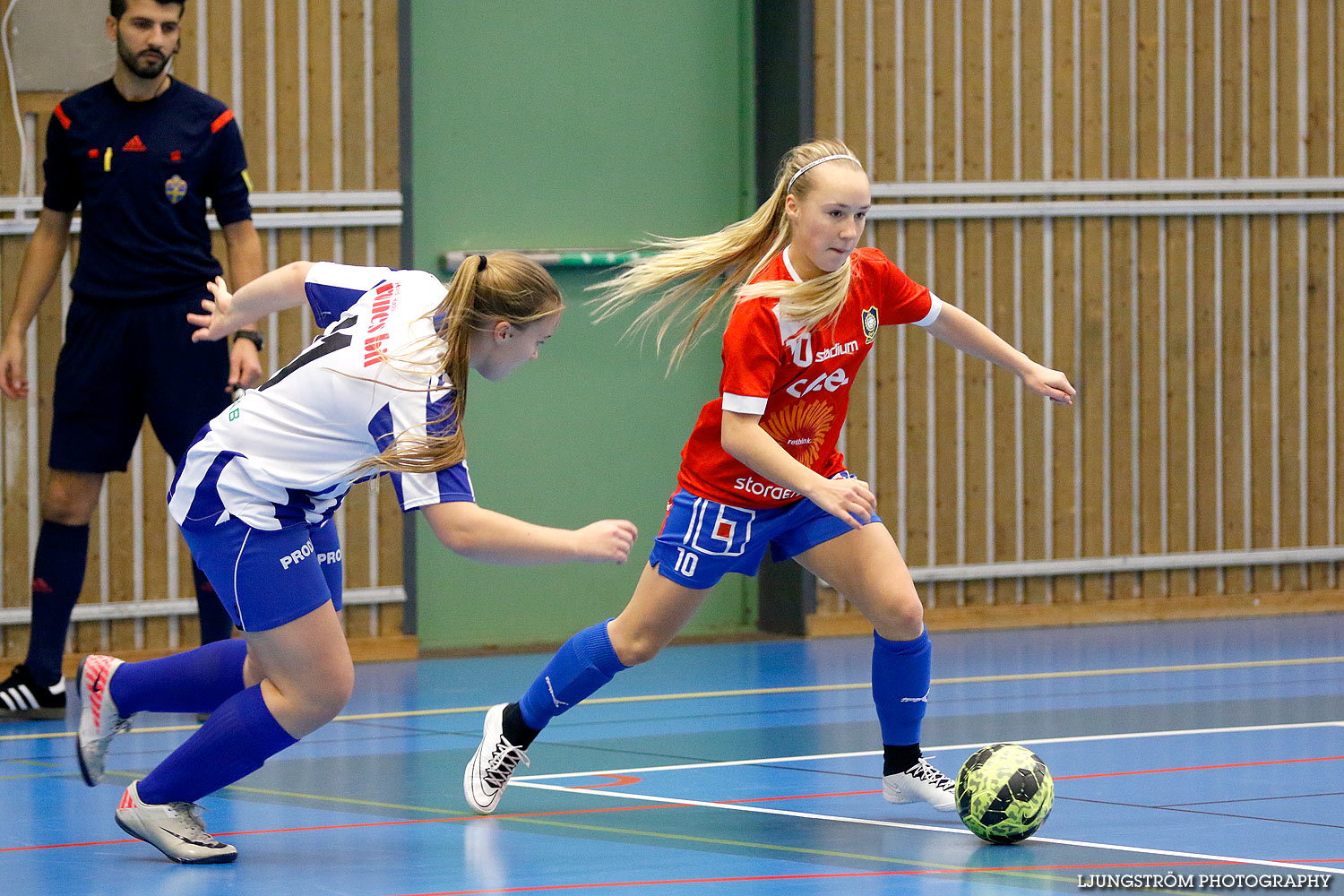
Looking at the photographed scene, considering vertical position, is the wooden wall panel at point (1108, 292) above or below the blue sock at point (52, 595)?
above

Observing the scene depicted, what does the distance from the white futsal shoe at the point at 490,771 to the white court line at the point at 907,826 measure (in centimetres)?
32

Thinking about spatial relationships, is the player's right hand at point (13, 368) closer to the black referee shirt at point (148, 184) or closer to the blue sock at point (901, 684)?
the black referee shirt at point (148, 184)

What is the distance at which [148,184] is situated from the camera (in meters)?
6.23

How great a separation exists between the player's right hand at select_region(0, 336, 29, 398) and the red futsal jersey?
2768 millimetres

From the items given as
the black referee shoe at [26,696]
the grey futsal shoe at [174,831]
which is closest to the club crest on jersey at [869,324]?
the grey futsal shoe at [174,831]

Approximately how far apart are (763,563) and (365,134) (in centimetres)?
275

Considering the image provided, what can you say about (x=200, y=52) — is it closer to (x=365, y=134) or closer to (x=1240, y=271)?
(x=365, y=134)

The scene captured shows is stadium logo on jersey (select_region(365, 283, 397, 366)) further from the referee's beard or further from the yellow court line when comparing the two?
the yellow court line

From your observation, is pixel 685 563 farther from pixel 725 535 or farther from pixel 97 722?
pixel 97 722

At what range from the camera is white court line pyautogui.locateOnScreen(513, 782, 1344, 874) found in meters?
3.82

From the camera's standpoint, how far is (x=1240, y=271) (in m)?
9.70

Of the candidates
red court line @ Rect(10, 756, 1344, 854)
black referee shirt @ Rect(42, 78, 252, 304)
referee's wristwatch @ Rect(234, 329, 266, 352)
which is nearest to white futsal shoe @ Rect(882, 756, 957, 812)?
red court line @ Rect(10, 756, 1344, 854)

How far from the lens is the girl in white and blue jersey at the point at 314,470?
3844 mm

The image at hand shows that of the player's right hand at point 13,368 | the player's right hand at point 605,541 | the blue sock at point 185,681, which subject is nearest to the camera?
the player's right hand at point 605,541
